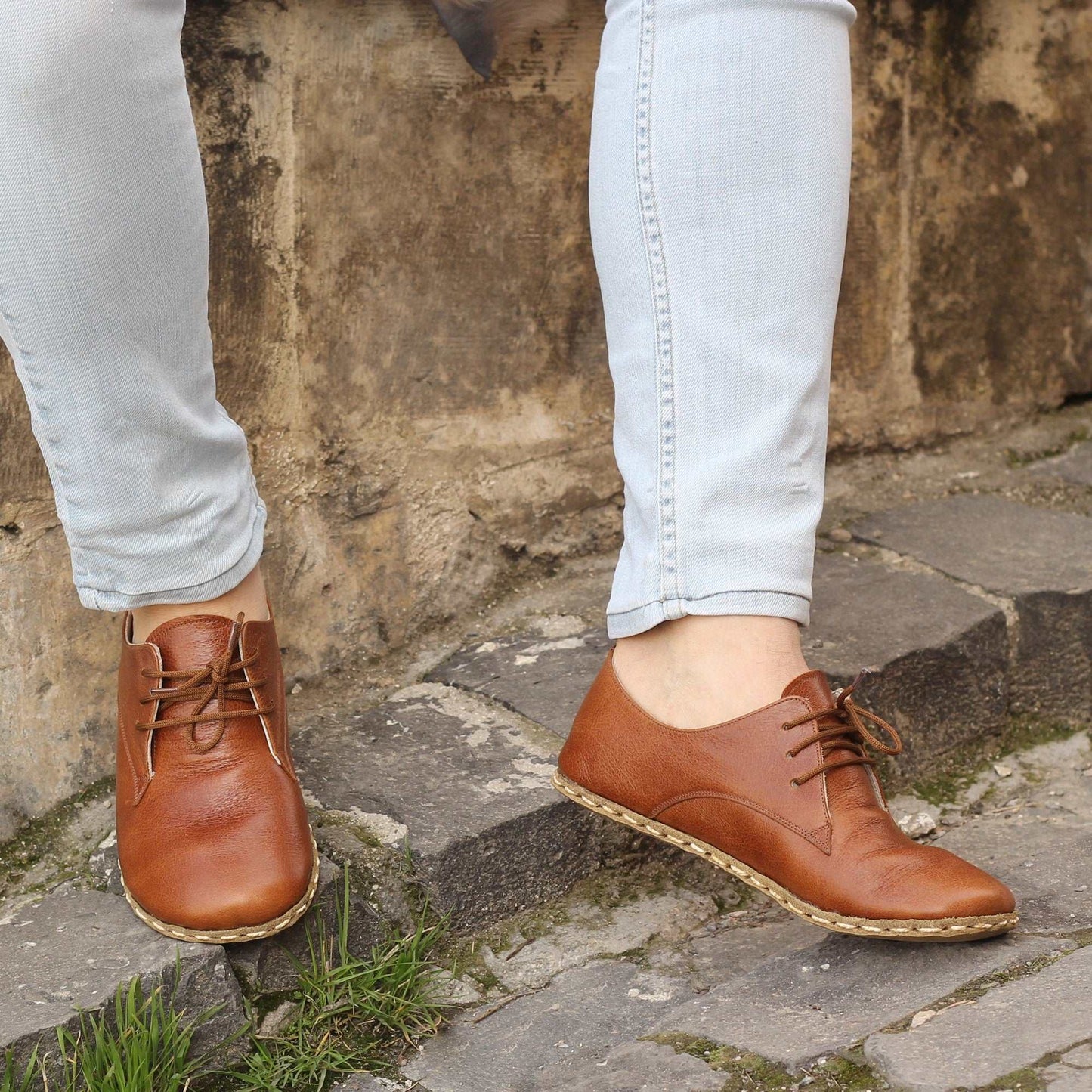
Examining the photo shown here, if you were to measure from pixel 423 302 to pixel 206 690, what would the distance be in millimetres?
670

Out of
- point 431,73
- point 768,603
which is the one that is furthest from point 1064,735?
point 431,73

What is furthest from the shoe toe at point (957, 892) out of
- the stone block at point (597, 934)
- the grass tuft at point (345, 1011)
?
the grass tuft at point (345, 1011)

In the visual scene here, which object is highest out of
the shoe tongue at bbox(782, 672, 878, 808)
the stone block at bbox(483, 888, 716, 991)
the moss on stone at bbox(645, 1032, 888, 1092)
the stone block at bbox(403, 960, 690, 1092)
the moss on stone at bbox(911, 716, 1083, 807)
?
the shoe tongue at bbox(782, 672, 878, 808)

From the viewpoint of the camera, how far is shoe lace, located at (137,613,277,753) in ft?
3.95

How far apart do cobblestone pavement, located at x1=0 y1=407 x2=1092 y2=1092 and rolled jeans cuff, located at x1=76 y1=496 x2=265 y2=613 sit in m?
0.27

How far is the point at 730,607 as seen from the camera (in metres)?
1.15

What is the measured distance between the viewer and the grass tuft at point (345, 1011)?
1.13m

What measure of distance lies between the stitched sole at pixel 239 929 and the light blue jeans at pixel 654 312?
28 cm

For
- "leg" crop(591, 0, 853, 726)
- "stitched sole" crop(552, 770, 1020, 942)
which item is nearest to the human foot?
"leg" crop(591, 0, 853, 726)

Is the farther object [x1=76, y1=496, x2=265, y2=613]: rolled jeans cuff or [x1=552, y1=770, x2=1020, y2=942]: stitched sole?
[x1=76, y1=496, x2=265, y2=613]: rolled jeans cuff

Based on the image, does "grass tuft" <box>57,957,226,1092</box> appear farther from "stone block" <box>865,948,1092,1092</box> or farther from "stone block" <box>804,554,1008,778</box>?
"stone block" <box>804,554,1008,778</box>

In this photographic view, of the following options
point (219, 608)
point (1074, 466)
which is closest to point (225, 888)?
point (219, 608)

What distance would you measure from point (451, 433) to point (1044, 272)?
1.12 metres

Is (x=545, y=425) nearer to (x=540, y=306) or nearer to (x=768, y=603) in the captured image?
(x=540, y=306)
